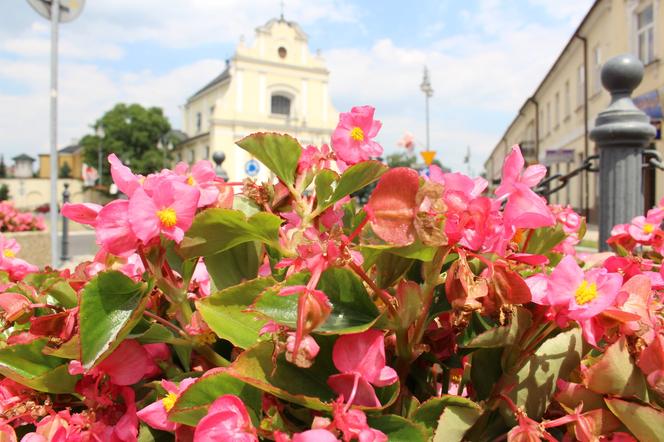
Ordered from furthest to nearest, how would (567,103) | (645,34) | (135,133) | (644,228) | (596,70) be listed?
(135,133) < (567,103) < (596,70) < (645,34) < (644,228)

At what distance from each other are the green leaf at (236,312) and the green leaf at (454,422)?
5.3 inches

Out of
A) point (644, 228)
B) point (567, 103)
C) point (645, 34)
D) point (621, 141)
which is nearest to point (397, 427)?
point (644, 228)

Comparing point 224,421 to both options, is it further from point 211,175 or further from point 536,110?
point 536,110

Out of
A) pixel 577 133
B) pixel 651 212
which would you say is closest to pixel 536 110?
pixel 577 133

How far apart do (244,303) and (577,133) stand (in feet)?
52.2

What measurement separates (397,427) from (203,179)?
0.26 meters

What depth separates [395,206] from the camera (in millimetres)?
336

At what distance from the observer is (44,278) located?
706 millimetres

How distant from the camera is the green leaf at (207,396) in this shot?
0.34 metres

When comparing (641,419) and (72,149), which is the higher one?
(72,149)

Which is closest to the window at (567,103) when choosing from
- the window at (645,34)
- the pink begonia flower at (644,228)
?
the window at (645,34)

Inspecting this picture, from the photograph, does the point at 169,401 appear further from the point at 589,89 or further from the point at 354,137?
the point at 589,89

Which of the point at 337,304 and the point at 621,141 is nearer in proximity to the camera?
the point at 337,304

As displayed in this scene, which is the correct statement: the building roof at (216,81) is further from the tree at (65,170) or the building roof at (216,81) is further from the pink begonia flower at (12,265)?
the pink begonia flower at (12,265)
